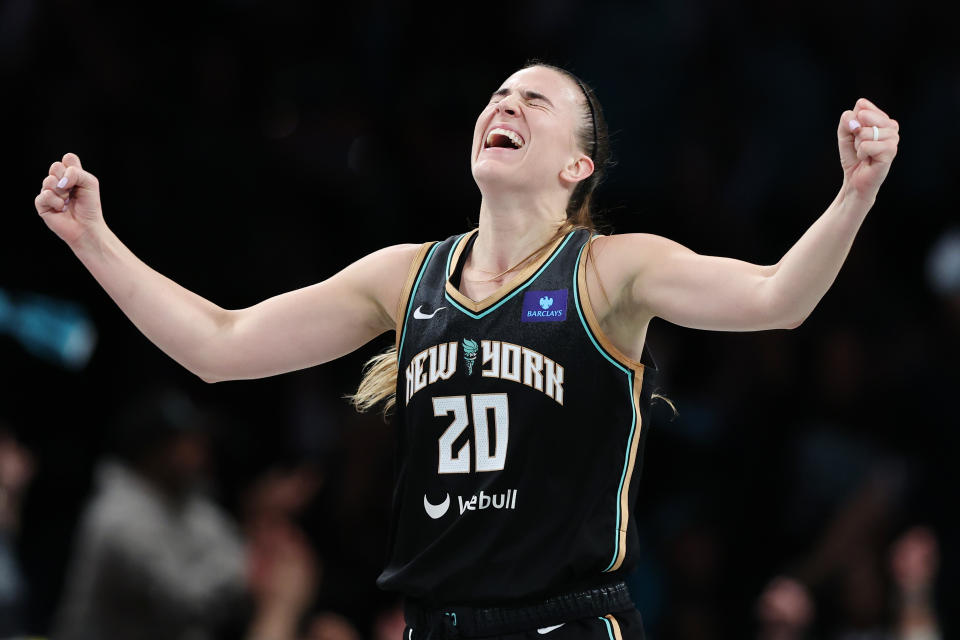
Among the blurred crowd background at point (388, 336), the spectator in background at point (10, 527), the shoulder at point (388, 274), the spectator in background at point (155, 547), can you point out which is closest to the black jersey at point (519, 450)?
the shoulder at point (388, 274)

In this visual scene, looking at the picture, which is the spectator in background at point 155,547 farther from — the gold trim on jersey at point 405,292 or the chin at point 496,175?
the chin at point 496,175

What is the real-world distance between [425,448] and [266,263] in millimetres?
4505

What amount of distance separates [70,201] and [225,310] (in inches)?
18.9

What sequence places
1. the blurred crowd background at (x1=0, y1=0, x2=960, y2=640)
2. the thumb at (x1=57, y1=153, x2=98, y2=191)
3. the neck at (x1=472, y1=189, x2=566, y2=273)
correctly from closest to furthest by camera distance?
the thumb at (x1=57, y1=153, x2=98, y2=191)
the neck at (x1=472, y1=189, x2=566, y2=273)
the blurred crowd background at (x1=0, y1=0, x2=960, y2=640)

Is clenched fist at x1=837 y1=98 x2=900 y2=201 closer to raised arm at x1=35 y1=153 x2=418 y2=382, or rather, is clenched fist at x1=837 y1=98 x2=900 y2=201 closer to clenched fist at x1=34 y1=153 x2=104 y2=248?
raised arm at x1=35 y1=153 x2=418 y2=382

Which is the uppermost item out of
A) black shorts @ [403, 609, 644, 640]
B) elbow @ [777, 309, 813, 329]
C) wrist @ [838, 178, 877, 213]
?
wrist @ [838, 178, 877, 213]

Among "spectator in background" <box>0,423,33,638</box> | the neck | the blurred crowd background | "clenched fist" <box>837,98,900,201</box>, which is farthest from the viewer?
the blurred crowd background

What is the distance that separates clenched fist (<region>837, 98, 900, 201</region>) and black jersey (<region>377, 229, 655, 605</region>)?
2.31 feet

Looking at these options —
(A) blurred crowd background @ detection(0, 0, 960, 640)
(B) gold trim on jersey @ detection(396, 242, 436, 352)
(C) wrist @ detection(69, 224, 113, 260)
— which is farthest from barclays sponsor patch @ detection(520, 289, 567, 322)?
(A) blurred crowd background @ detection(0, 0, 960, 640)

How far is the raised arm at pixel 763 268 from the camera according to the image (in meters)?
3.04

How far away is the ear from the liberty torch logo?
58 centimetres

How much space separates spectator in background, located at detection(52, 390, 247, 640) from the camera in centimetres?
606

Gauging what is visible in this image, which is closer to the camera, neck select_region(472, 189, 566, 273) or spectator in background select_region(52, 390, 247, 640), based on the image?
neck select_region(472, 189, 566, 273)

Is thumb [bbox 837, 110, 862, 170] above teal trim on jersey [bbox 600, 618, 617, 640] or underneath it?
above
